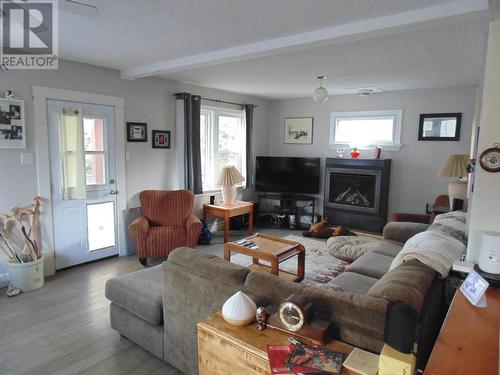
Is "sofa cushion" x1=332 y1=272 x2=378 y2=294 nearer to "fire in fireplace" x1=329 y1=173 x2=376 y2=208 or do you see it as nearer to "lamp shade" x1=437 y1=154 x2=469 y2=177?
"lamp shade" x1=437 y1=154 x2=469 y2=177

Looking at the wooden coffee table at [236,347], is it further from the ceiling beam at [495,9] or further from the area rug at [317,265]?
the area rug at [317,265]

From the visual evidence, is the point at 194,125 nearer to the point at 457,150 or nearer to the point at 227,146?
the point at 227,146

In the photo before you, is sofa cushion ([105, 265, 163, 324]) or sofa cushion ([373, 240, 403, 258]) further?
sofa cushion ([373, 240, 403, 258])

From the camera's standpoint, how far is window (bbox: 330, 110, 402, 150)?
550 centimetres

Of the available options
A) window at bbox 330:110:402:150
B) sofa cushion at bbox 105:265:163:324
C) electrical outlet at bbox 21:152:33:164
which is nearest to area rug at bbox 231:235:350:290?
sofa cushion at bbox 105:265:163:324

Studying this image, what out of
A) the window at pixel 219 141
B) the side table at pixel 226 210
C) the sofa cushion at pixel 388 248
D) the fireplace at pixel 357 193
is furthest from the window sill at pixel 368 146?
the sofa cushion at pixel 388 248

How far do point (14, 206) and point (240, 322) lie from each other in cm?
313

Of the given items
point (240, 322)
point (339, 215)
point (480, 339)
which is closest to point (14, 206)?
point (240, 322)

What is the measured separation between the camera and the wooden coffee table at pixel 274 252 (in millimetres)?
3280

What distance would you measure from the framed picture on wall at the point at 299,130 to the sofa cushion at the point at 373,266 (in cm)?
354

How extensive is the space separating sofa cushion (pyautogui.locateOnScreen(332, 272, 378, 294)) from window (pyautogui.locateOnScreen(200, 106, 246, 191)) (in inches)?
135

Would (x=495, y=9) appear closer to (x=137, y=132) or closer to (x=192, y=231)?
(x=192, y=231)

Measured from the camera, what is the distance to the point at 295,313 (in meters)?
1.40

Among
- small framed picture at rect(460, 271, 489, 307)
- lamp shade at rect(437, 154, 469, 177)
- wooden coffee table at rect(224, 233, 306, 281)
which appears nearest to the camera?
small framed picture at rect(460, 271, 489, 307)
